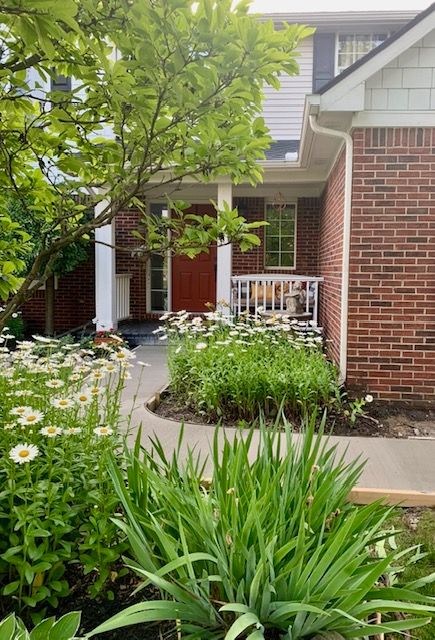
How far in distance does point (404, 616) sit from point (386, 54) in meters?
5.06

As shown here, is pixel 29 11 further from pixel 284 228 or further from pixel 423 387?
pixel 284 228

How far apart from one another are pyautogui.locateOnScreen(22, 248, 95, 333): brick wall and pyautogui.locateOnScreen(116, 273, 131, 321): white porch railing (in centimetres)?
102

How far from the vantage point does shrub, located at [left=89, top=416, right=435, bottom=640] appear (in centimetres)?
163

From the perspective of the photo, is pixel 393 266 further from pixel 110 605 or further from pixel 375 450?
pixel 110 605

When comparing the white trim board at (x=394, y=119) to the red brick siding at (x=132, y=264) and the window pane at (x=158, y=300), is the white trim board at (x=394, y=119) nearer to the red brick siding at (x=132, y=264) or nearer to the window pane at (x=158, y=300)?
the red brick siding at (x=132, y=264)

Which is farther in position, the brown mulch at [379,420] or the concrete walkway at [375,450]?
the brown mulch at [379,420]

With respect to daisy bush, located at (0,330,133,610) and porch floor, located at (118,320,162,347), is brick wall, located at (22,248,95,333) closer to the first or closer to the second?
porch floor, located at (118,320,162,347)

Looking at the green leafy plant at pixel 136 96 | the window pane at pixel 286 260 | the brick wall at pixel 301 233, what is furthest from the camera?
the window pane at pixel 286 260

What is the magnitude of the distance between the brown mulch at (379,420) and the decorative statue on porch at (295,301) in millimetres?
3144

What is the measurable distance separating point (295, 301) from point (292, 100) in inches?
195

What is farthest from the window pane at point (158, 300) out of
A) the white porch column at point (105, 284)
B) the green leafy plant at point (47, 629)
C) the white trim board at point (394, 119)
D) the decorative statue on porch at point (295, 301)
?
the green leafy plant at point (47, 629)

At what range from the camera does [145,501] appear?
83.7 inches

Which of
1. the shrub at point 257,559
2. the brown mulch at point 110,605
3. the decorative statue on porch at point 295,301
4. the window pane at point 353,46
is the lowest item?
the brown mulch at point 110,605

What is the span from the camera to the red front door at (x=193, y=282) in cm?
1165
